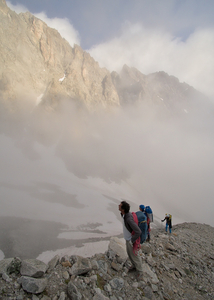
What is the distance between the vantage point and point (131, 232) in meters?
3.75

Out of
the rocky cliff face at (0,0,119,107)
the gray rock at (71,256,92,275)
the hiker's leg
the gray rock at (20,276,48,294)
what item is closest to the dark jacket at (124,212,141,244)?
the hiker's leg

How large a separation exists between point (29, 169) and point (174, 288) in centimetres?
3812

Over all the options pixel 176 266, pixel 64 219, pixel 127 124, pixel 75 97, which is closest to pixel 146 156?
pixel 127 124

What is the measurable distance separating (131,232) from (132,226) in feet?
1.15

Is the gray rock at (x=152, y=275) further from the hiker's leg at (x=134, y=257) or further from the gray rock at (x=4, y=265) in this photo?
the gray rock at (x=4, y=265)

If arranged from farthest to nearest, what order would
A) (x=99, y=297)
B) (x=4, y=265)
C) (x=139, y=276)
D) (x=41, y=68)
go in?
(x=41, y=68), (x=139, y=276), (x=4, y=265), (x=99, y=297)

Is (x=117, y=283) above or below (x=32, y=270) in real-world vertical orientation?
above

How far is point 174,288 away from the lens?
4266 millimetres

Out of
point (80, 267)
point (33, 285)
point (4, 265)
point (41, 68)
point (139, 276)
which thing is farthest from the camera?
point (41, 68)

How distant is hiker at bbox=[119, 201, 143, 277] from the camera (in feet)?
11.6

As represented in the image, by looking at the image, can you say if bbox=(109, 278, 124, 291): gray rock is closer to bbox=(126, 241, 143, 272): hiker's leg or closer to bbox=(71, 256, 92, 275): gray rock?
bbox=(126, 241, 143, 272): hiker's leg

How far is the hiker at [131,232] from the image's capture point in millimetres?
3546

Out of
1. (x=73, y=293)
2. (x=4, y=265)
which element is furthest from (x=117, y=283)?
(x=4, y=265)

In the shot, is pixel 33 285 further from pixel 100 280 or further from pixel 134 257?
pixel 134 257
